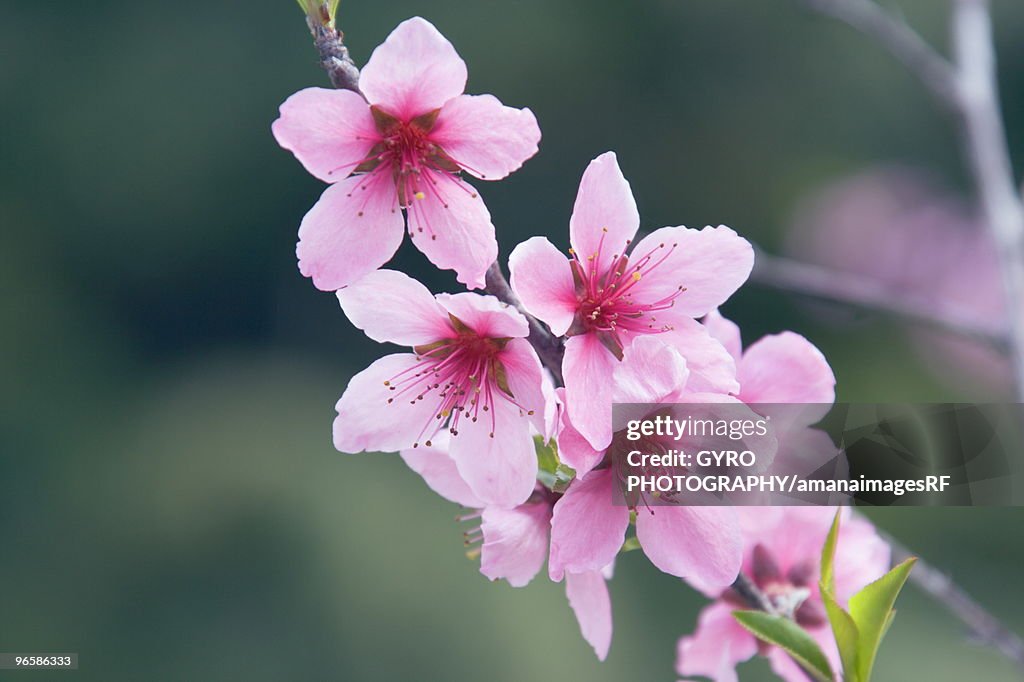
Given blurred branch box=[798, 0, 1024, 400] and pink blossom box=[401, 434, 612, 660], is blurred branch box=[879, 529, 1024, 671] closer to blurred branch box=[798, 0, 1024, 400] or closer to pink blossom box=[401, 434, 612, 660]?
pink blossom box=[401, 434, 612, 660]

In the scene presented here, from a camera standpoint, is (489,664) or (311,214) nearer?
(311,214)

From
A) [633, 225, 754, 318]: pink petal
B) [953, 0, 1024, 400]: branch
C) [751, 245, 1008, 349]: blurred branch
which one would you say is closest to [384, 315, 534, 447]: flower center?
[633, 225, 754, 318]: pink petal

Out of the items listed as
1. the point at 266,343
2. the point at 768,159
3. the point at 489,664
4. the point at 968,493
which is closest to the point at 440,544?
the point at 489,664

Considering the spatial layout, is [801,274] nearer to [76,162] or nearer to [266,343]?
[266,343]

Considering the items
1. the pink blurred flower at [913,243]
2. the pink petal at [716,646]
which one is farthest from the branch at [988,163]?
the pink blurred flower at [913,243]

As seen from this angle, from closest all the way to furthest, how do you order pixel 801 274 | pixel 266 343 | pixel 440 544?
pixel 801 274 → pixel 440 544 → pixel 266 343

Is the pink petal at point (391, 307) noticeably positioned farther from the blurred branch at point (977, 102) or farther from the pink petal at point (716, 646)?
the blurred branch at point (977, 102)

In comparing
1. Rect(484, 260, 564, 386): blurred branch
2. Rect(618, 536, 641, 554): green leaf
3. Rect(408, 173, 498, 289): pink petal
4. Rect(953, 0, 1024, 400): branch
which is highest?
Rect(953, 0, 1024, 400): branch

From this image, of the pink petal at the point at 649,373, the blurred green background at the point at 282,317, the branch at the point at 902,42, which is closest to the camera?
the pink petal at the point at 649,373
